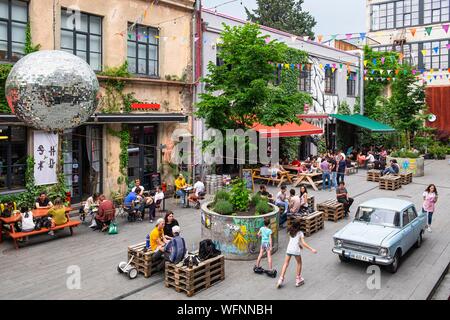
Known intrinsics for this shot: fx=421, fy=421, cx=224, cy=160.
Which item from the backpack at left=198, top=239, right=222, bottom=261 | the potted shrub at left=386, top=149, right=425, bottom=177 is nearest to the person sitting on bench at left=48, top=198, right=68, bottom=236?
the backpack at left=198, top=239, right=222, bottom=261

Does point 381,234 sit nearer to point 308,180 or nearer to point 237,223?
point 237,223

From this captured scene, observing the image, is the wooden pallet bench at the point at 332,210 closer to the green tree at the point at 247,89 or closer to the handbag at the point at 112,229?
the green tree at the point at 247,89

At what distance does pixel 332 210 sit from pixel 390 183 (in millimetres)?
7142

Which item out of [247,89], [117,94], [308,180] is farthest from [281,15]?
[247,89]

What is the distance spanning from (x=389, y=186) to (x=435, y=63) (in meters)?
26.0

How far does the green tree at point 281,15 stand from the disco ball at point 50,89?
4704cm

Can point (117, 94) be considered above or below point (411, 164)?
above

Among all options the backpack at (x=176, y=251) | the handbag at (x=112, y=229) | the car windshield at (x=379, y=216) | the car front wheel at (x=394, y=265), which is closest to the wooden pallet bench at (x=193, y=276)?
the backpack at (x=176, y=251)

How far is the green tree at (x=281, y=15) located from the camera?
51.8 m

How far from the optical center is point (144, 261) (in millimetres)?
9508
